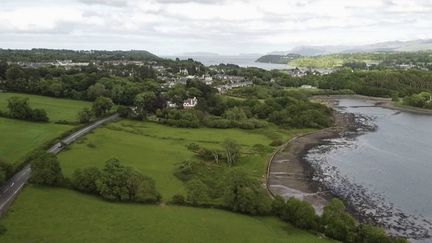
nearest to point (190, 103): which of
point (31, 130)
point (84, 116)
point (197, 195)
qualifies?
point (84, 116)

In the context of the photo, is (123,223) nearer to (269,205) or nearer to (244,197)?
(244,197)

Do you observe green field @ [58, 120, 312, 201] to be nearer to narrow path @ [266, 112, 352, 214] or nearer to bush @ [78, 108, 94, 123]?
narrow path @ [266, 112, 352, 214]

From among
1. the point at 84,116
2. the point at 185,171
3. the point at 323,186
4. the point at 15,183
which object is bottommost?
the point at 323,186

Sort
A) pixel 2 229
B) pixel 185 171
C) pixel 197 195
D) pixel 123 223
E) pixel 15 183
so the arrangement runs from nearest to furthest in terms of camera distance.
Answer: pixel 2 229 → pixel 123 223 → pixel 197 195 → pixel 15 183 → pixel 185 171

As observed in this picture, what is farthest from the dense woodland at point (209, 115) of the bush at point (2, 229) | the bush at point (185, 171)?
the bush at point (2, 229)

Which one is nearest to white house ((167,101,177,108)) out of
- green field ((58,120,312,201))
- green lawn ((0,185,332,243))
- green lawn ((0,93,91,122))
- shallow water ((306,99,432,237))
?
green field ((58,120,312,201))
